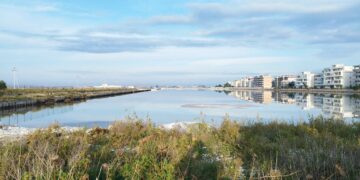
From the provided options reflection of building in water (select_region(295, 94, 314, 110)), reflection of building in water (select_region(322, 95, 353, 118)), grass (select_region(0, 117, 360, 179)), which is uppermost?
grass (select_region(0, 117, 360, 179))

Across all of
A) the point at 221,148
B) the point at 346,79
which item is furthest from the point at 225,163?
the point at 346,79

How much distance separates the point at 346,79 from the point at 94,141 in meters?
160

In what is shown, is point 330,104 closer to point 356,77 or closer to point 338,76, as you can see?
point 356,77

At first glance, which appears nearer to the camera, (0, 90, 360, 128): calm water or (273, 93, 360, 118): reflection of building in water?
(0, 90, 360, 128): calm water

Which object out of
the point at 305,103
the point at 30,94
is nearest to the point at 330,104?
the point at 305,103

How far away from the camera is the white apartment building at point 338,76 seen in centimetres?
15475

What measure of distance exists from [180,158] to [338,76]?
540 feet

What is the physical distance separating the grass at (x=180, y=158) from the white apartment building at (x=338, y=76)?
150866 millimetres

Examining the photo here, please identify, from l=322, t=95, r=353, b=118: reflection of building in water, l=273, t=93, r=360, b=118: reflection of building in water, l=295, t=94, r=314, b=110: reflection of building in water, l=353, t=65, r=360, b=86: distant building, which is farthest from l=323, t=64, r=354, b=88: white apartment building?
Answer: l=322, t=95, r=353, b=118: reflection of building in water

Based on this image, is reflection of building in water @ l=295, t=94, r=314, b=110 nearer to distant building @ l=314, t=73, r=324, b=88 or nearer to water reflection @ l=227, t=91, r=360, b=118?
water reflection @ l=227, t=91, r=360, b=118

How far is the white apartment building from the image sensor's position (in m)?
155

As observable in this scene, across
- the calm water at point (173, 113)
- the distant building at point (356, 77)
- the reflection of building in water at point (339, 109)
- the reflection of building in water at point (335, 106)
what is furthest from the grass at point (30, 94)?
the distant building at point (356, 77)

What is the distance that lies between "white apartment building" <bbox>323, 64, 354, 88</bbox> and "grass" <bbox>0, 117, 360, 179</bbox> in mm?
150866

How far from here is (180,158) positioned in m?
7.11
